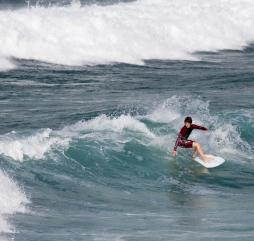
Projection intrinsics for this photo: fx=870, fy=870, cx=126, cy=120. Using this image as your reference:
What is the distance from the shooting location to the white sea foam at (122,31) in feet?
113

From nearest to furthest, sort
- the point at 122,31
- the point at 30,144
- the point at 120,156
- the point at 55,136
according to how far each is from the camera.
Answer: the point at 30,144
the point at 120,156
the point at 55,136
the point at 122,31

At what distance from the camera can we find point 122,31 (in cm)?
3866

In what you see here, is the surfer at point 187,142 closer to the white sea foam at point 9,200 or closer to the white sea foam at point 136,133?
the white sea foam at point 136,133

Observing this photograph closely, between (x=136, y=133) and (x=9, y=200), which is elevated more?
(x=136, y=133)

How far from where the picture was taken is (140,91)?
28.2 m

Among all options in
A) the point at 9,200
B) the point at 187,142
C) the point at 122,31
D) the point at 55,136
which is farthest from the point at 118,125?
the point at 122,31

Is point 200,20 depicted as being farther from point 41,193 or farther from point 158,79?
point 41,193

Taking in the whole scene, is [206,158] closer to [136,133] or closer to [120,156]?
[120,156]

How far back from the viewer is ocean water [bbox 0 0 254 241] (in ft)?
53.0

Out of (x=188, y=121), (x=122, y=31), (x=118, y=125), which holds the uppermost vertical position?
(x=122, y=31)

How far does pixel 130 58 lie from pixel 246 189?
16.8 metres

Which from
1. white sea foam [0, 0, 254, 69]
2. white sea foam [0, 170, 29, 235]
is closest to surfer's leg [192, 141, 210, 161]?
white sea foam [0, 170, 29, 235]

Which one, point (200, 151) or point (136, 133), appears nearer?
point (200, 151)

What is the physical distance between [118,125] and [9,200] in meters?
6.61
